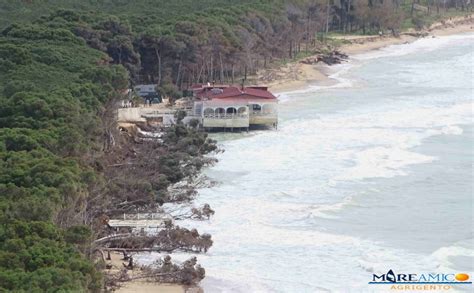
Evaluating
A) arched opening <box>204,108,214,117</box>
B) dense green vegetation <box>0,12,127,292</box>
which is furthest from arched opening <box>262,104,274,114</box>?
dense green vegetation <box>0,12,127,292</box>

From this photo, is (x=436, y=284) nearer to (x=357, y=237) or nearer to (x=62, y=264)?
(x=357, y=237)

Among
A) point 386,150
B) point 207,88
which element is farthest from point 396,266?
point 207,88

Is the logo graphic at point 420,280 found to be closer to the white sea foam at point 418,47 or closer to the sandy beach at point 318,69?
the sandy beach at point 318,69

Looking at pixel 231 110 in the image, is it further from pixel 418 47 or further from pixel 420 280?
pixel 418 47

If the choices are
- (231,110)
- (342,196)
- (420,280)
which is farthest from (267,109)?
(420,280)

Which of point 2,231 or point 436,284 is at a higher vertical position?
point 2,231
